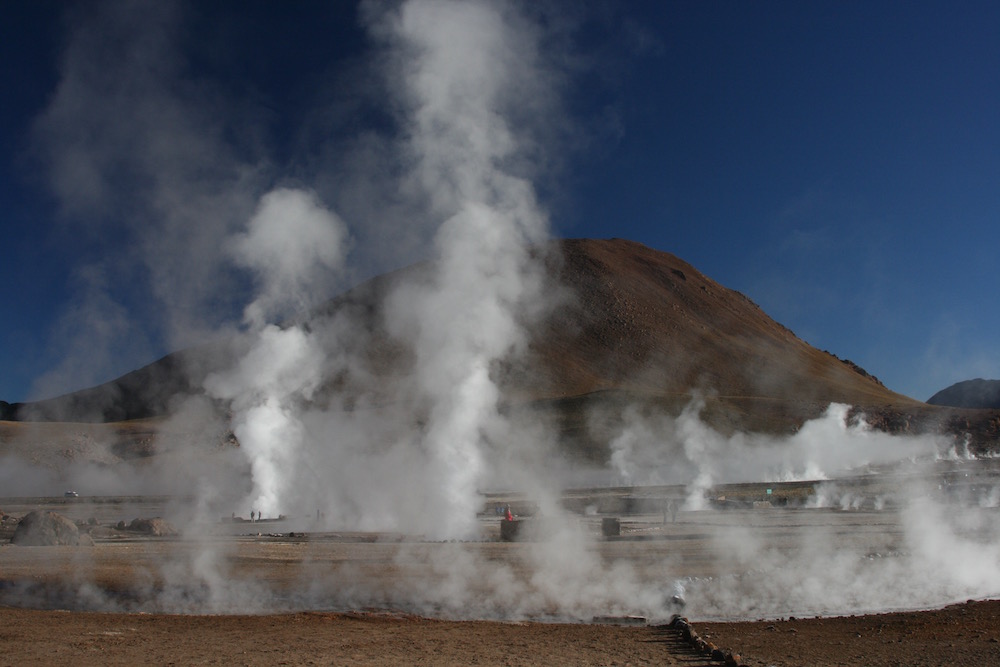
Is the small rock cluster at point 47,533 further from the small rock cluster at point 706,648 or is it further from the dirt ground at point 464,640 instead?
the small rock cluster at point 706,648

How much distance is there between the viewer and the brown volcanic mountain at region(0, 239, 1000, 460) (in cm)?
11706

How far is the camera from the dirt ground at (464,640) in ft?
40.6

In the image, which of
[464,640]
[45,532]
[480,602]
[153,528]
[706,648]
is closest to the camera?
[706,648]

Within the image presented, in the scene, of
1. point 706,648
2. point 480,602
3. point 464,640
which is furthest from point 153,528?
point 706,648

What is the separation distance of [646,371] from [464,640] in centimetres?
14520

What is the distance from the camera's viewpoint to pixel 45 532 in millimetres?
30719

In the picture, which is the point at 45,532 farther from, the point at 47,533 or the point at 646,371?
the point at 646,371

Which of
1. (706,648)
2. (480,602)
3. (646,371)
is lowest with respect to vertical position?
(706,648)

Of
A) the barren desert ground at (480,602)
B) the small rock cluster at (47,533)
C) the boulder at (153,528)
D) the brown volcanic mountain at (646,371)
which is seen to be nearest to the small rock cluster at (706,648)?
the barren desert ground at (480,602)


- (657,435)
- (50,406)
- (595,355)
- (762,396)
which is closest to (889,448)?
(657,435)

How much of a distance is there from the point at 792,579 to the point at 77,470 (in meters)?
84.0

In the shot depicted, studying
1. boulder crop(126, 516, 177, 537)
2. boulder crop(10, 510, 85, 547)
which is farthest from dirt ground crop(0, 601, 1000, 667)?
boulder crop(126, 516, 177, 537)

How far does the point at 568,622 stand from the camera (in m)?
16.2

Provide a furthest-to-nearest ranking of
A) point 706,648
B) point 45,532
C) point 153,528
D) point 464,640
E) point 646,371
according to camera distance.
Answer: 1. point 646,371
2. point 153,528
3. point 45,532
4. point 464,640
5. point 706,648
